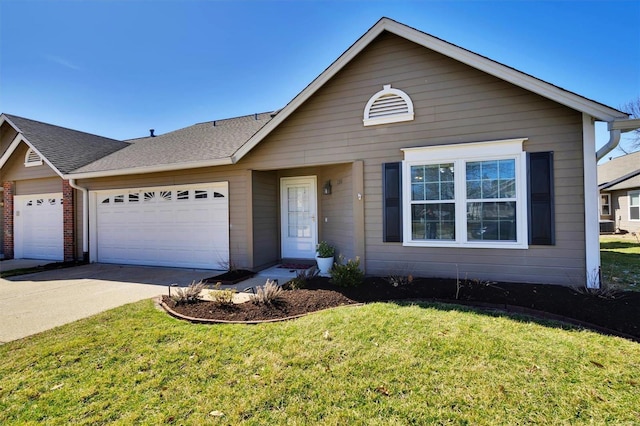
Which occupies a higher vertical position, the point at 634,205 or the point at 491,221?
the point at 634,205

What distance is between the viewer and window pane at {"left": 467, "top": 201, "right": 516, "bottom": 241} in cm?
565

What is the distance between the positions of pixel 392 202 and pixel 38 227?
514 inches

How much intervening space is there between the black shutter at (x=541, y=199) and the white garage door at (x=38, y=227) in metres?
14.1

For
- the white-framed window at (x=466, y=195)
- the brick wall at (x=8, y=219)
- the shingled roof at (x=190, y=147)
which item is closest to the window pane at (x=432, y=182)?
the white-framed window at (x=466, y=195)

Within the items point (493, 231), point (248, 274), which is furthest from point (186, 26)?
point (493, 231)

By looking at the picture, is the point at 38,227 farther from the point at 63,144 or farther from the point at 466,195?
the point at 466,195

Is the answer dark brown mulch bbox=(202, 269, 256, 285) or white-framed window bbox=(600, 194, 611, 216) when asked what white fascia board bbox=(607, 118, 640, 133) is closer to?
dark brown mulch bbox=(202, 269, 256, 285)

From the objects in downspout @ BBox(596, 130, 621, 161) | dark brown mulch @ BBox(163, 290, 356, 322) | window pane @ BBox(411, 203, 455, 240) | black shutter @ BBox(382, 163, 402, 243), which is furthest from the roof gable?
dark brown mulch @ BBox(163, 290, 356, 322)

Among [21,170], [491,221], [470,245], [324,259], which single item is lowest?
[324,259]

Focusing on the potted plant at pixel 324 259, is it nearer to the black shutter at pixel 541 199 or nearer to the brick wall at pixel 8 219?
the black shutter at pixel 541 199

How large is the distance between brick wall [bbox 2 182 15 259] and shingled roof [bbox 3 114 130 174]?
239 centimetres

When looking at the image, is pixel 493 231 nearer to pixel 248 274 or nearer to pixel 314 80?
pixel 314 80

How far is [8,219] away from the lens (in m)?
11.6

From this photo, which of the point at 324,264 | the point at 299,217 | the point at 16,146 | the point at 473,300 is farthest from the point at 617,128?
the point at 16,146
